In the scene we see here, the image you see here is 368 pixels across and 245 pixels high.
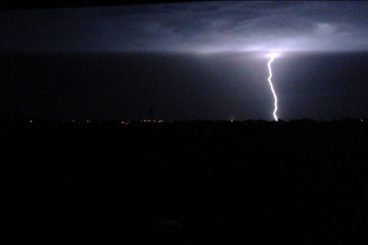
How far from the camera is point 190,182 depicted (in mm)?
3281

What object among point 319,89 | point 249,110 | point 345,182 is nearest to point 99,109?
point 249,110

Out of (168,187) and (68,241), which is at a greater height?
(168,187)

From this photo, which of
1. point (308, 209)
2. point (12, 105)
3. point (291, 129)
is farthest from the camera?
point (12, 105)

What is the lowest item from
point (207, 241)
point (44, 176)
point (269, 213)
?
point (207, 241)

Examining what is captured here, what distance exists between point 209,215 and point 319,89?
1.51 meters

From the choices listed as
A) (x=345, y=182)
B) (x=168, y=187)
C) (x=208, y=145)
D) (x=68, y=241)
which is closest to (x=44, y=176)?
(x=68, y=241)

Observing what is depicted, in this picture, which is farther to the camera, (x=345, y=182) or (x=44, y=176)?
(x=44, y=176)

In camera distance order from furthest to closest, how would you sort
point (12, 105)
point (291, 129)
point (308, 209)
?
point (12, 105)
point (291, 129)
point (308, 209)

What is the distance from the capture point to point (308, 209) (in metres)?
3.03

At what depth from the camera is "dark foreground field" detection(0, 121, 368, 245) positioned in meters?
3.05

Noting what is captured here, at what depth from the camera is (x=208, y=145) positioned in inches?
132

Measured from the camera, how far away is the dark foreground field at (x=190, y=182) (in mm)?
3047

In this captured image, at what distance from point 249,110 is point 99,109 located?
4.87 feet

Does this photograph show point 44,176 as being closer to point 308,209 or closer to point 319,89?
point 308,209
